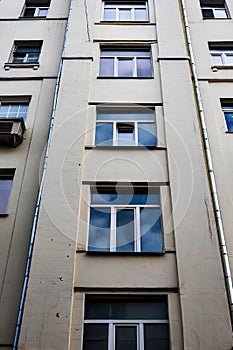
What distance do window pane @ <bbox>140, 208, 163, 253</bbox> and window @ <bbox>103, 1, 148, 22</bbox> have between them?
824 cm

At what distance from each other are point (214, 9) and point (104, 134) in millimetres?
8086

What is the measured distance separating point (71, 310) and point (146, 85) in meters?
6.65

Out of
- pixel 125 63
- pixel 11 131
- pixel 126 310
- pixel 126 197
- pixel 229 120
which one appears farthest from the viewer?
pixel 125 63

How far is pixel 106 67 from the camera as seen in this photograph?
11.6m

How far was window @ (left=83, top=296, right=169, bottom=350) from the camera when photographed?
6344 mm

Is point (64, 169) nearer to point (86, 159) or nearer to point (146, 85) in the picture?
point (86, 159)

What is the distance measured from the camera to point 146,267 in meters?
7.02

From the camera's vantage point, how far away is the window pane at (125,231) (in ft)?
24.5

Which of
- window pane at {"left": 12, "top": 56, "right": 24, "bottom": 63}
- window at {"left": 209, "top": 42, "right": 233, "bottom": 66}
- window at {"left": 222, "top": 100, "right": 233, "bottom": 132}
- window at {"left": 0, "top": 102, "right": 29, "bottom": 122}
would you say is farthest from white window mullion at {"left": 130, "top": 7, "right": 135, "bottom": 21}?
window at {"left": 0, "top": 102, "right": 29, "bottom": 122}

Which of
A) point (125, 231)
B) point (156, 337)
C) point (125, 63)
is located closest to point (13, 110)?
point (125, 63)

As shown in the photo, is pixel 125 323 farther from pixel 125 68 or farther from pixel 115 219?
pixel 125 68

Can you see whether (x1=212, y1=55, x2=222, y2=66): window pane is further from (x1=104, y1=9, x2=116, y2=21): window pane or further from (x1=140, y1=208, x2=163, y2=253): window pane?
(x1=140, y1=208, x2=163, y2=253): window pane

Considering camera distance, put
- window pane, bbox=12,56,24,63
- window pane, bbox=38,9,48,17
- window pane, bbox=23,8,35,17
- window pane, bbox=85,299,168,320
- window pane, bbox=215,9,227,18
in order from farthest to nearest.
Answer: window pane, bbox=23,8,35,17 < window pane, bbox=38,9,48,17 < window pane, bbox=215,9,227,18 < window pane, bbox=12,56,24,63 < window pane, bbox=85,299,168,320

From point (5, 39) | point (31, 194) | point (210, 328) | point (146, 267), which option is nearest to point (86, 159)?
point (31, 194)
